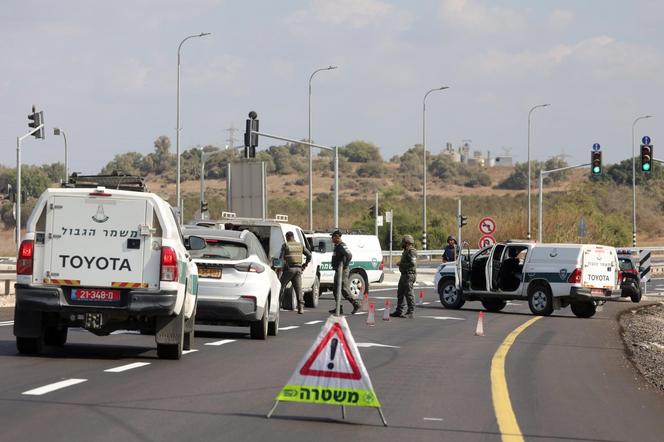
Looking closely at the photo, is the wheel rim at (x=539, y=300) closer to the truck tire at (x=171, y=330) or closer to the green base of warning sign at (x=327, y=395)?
the truck tire at (x=171, y=330)

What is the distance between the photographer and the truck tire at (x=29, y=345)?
16.7 m

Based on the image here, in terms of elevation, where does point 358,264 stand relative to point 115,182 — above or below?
below

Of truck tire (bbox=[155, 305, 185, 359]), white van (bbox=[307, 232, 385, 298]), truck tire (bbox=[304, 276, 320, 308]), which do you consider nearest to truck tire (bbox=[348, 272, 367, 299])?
white van (bbox=[307, 232, 385, 298])

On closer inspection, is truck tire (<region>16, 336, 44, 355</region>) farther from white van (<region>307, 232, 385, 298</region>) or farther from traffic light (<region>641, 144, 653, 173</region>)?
traffic light (<region>641, 144, 653, 173</region>)

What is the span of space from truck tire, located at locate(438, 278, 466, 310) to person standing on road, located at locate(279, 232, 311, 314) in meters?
6.41

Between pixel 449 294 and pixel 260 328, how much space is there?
15.4 metres

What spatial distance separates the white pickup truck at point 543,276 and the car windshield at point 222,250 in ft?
46.1

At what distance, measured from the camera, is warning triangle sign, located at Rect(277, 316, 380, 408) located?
10.8 m

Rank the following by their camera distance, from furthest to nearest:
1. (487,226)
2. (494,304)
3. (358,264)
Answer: (487,226) < (358,264) < (494,304)

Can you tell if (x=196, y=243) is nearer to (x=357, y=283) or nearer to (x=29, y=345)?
(x=29, y=345)

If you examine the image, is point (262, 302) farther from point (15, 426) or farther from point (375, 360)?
point (15, 426)

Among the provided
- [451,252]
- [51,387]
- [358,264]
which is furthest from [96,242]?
[451,252]

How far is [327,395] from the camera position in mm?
10914

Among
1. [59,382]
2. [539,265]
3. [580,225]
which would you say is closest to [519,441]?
[59,382]
